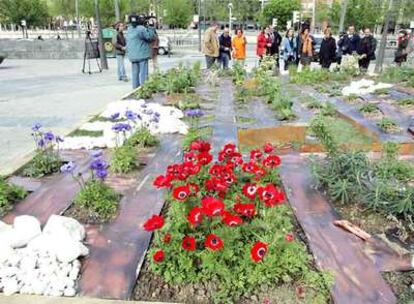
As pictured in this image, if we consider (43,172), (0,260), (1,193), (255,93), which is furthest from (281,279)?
(255,93)

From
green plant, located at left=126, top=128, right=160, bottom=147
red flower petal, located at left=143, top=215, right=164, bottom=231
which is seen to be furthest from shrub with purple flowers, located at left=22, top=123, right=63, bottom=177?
red flower petal, located at left=143, top=215, right=164, bottom=231

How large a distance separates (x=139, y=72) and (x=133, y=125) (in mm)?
5237

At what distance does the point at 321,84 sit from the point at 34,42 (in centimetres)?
1973

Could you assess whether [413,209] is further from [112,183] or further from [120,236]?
[112,183]

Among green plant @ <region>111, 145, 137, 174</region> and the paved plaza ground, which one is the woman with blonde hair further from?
green plant @ <region>111, 145, 137, 174</region>

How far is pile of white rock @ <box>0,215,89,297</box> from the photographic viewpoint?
2.89 metres

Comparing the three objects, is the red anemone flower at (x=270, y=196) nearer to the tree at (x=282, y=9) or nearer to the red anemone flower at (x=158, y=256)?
the red anemone flower at (x=158, y=256)

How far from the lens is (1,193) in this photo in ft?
13.5

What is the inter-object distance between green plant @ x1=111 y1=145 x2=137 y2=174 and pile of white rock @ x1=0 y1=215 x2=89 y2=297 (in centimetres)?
146

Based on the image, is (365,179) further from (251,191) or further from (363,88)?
(363,88)

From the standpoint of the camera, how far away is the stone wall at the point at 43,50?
24.8 meters

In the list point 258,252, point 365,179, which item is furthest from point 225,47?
point 258,252

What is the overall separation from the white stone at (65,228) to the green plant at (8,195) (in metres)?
0.84

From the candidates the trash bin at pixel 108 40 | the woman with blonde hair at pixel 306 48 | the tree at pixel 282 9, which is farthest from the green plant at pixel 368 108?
the tree at pixel 282 9
